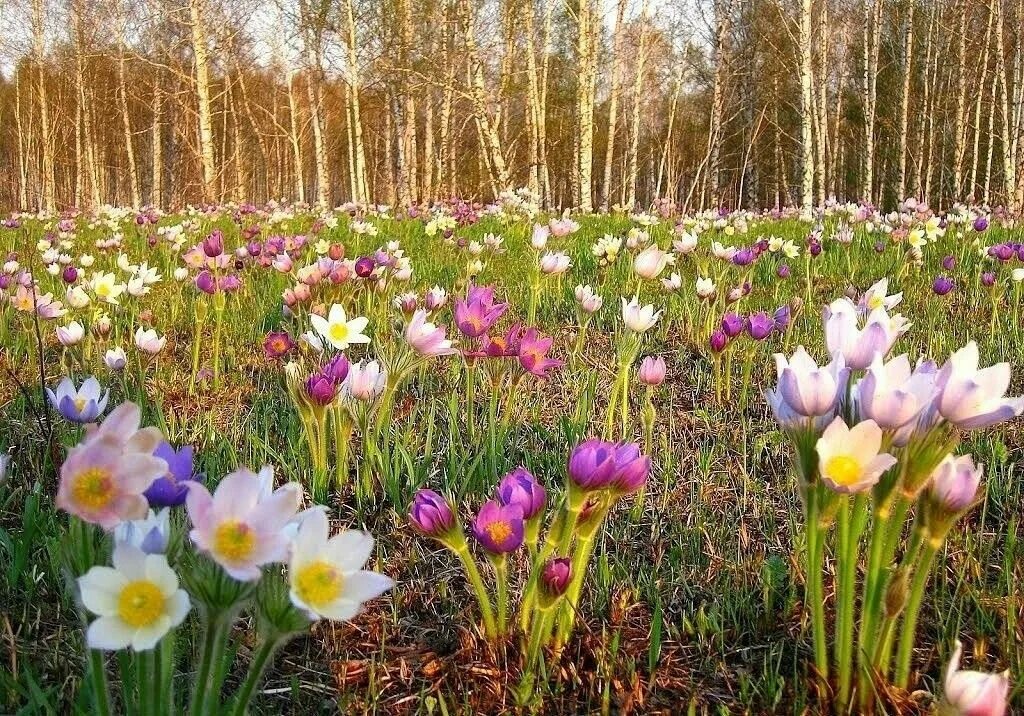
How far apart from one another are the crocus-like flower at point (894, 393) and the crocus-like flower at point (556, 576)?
460 millimetres

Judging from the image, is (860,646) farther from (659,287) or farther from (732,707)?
(659,287)

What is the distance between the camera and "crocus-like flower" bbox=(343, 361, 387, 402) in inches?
73.2

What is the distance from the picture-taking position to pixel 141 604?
0.75 metres

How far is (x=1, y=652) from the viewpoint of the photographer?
4.25 feet

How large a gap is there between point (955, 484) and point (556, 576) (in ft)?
1.78

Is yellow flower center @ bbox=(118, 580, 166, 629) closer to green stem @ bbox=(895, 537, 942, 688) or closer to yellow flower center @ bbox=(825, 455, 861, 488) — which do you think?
yellow flower center @ bbox=(825, 455, 861, 488)

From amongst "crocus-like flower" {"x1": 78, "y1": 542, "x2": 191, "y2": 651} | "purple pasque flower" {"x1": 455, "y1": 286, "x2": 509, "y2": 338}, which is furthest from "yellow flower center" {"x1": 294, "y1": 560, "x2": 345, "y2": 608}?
"purple pasque flower" {"x1": 455, "y1": 286, "x2": 509, "y2": 338}

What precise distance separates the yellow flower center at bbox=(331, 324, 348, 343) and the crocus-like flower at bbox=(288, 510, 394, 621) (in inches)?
59.1

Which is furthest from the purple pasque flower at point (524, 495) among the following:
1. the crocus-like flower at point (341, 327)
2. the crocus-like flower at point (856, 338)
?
the crocus-like flower at point (341, 327)

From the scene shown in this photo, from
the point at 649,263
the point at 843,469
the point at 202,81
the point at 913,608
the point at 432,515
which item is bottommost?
the point at 913,608

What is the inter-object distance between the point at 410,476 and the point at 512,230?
481 centimetres

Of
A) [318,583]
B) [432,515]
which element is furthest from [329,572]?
[432,515]

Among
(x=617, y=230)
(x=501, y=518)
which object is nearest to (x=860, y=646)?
(x=501, y=518)

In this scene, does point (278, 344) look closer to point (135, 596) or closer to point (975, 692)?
point (135, 596)
